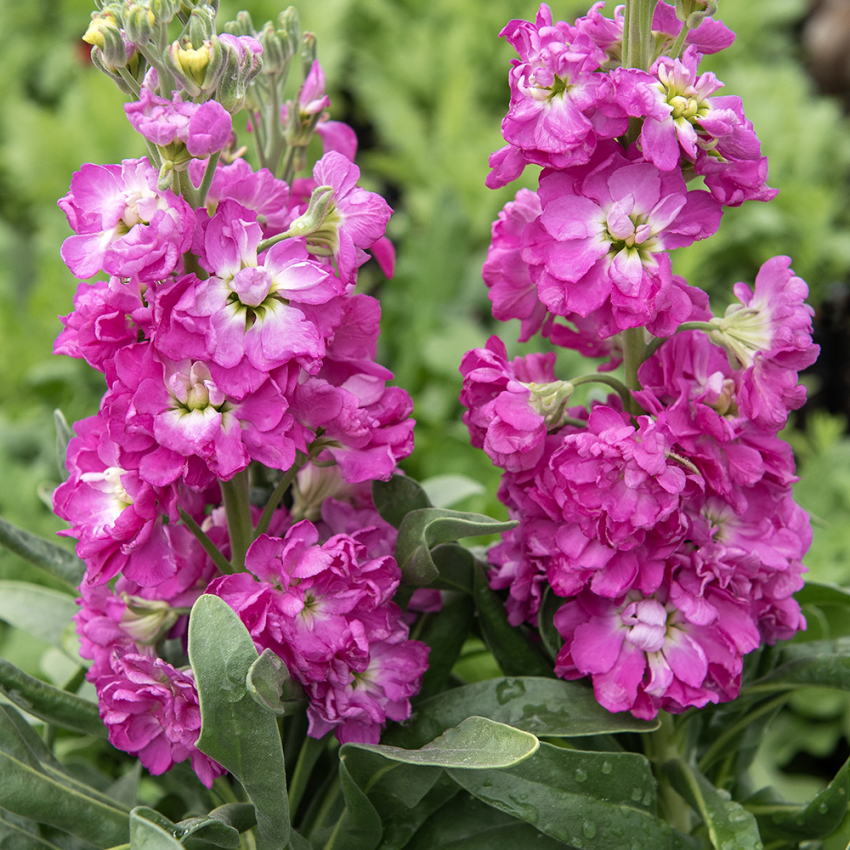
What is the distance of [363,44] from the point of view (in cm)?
349

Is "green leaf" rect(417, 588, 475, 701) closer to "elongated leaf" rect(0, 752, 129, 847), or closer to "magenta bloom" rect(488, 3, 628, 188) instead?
"elongated leaf" rect(0, 752, 129, 847)

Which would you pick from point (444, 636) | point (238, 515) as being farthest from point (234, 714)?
point (444, 636)

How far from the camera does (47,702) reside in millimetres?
809

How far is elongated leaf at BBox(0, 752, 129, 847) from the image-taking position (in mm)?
707

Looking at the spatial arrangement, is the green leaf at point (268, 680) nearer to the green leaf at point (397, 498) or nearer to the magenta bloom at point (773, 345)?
the green leaf at point (397, 498)

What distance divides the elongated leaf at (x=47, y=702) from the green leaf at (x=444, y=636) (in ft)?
0.93

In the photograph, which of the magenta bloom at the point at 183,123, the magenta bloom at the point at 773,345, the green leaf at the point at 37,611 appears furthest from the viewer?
the green leaf at the point at 37,611

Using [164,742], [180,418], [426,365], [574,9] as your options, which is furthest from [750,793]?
[574,9]

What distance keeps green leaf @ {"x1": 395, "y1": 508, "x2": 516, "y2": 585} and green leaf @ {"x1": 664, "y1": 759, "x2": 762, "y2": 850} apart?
0.30 meters

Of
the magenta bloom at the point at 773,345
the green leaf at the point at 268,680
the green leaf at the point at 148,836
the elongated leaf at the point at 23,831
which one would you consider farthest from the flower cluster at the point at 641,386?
the elongated leaf at the point at 23,831

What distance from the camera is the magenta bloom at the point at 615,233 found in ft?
2.23

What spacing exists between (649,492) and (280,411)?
10.4 inches

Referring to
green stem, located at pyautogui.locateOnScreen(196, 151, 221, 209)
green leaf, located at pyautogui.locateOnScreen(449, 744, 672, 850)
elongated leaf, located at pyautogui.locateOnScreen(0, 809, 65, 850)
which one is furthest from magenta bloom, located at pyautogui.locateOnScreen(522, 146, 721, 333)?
elongated leaf, located at pyautogui.locateOnScreen(0, 809, 65, 850)

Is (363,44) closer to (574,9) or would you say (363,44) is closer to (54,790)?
(574,9)
